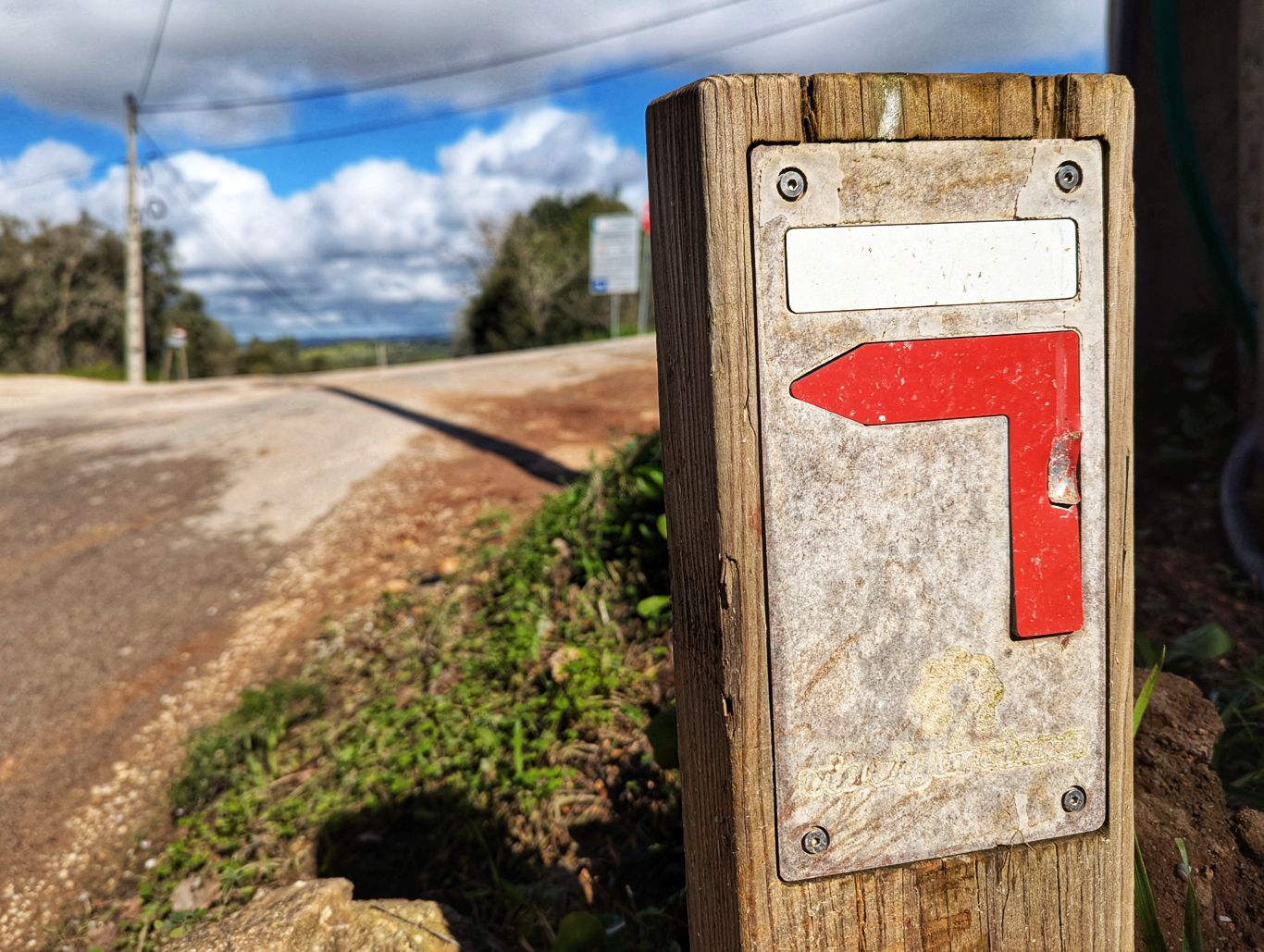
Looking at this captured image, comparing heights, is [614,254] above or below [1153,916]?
above

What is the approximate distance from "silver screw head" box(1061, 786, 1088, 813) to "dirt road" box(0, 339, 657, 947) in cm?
253

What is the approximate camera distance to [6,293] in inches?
1226

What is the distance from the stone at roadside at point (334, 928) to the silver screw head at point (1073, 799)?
1.15m

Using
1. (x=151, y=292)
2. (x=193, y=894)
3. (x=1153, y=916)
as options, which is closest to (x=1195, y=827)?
(x=1153, y=916)

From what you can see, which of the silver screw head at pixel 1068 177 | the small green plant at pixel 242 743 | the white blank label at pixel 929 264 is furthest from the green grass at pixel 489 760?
the silver screw head at pixel 1068 177

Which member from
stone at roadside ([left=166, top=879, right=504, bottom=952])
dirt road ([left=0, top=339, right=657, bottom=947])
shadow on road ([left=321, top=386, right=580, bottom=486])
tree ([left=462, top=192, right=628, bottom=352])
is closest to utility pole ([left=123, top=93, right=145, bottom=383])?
tree ([left=462, top=192, right=628, bottom=352])

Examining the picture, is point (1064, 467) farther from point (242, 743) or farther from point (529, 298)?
point (529, 298)

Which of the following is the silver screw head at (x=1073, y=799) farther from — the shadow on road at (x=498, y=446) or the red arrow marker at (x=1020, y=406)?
the shadow on road at (x=498, y=446)

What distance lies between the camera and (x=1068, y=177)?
110 cm

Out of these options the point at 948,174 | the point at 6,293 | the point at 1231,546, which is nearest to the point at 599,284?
the point at 1231,546

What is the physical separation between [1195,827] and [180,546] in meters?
4.26

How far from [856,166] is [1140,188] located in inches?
124

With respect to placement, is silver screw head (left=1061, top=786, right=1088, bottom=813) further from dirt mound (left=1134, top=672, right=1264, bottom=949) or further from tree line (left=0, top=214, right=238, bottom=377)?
tree line (left=0, top=214, right=238, bottom=377)

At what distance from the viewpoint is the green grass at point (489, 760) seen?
7.27 ft
